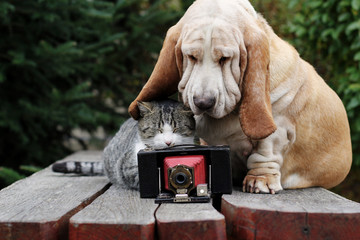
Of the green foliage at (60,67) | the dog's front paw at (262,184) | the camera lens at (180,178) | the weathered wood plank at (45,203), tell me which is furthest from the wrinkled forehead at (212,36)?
the green foliage at (60,67)

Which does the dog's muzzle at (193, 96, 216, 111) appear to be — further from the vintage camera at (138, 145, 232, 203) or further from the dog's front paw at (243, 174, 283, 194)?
the dog's front paw at (243, 174, 283, 194)

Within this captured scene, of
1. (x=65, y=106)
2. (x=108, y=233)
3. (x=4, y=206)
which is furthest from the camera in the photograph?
(x=65, y=106)

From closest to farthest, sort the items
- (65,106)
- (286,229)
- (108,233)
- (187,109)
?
(108,233), (286,229), (187,109), (65,106)

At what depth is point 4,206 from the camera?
195cm

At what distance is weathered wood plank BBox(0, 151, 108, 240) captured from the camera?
164 centimetres

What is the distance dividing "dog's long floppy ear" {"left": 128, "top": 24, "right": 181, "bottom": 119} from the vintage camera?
410 millimetres

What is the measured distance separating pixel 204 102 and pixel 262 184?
1.85 ft

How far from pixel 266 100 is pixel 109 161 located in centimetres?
111

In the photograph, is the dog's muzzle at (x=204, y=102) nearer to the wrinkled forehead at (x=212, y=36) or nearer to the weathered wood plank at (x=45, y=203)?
the wrinkled forehead at (x=212, y=36)

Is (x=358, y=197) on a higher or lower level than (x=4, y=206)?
lower

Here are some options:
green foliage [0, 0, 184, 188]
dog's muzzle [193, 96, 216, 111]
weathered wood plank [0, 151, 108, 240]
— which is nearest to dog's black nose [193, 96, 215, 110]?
dog's muzzle [193, 96, 216, 111]

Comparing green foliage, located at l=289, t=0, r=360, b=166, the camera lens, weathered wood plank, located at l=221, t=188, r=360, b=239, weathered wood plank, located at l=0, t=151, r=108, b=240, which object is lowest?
weathered wood plank, located at l=221, t=188, r=360, b=239

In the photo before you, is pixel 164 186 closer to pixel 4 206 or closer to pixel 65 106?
pixel 4 206

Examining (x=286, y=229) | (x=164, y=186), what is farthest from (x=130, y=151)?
(x=286, y=229)
